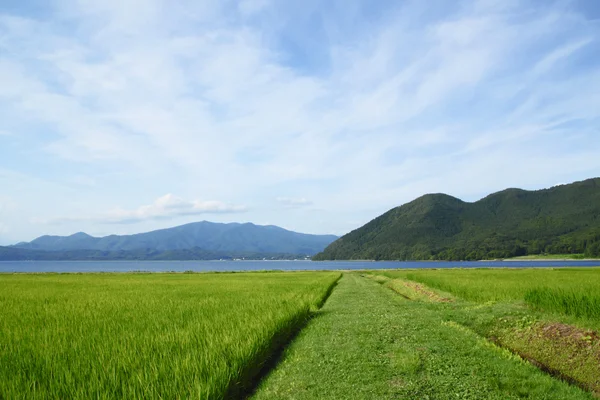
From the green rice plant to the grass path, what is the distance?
4.55 metres

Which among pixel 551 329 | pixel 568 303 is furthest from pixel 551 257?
pixel 551 329

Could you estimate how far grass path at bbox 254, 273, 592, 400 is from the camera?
22.3ft

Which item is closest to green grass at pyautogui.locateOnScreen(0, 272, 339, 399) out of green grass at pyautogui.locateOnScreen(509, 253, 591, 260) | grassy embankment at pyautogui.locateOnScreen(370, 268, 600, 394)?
grassy embankment at pyautogui.locateOnScreen(370, 268, 600, 394)

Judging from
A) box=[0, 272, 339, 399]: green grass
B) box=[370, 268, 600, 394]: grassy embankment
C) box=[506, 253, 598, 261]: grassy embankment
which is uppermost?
box=[0, 272, 339, 399]: green grass

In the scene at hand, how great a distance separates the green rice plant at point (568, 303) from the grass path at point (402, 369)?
4.55 m

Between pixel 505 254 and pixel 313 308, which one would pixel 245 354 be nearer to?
pixel 313 308

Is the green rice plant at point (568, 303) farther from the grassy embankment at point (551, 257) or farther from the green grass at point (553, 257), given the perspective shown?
the green grass at point (553, 257)

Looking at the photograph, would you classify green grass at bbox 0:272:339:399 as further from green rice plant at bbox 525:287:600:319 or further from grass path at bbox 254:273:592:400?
green rice plant at bbox 525:287:600:319

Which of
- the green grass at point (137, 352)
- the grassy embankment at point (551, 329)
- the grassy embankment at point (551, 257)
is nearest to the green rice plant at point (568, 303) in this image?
the grassy embankment at point (551, 329)

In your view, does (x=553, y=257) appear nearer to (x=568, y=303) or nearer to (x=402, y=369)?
(x=568, y=303)

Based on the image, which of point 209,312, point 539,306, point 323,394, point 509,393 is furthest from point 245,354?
point 539,306

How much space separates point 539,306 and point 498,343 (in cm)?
493

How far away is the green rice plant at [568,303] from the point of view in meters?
12.9

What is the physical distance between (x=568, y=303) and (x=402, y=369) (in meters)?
9.71
